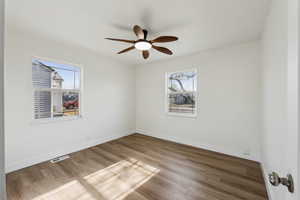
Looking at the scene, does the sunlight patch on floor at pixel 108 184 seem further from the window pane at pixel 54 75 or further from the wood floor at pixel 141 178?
the window pane at pixel 54 75

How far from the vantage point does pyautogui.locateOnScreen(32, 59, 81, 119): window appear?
2537 mm

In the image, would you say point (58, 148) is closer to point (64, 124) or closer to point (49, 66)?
point (64, 124)

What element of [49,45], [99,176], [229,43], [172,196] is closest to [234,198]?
[172,196]

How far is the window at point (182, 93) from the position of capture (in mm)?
3486

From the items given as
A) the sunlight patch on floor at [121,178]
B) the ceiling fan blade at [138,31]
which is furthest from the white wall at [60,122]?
the ceiling fan blade at [138,31]

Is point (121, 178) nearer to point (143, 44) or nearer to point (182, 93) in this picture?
point (143, 44)

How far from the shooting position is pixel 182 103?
3688 mm

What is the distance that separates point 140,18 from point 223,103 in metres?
2.41

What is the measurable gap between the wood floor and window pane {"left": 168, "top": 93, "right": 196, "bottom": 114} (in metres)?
1.10

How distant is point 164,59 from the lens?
3842 mm

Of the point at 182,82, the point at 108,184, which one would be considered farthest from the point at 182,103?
the point at 108,184

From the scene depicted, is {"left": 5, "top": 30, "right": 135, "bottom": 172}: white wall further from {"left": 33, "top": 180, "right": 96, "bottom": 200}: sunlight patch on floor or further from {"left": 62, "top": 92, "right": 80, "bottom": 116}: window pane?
{"left": 33, "top": 180, "right": 96, "bottom": 200}: sunlight patch on floor

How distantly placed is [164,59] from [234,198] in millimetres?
3329

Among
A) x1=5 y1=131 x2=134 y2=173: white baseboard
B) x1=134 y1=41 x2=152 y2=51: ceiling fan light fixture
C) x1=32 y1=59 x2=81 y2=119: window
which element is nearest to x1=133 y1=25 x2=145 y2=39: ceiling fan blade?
x1=134 y1=41 x2=152 y2=51: ceiling fan light fixture
